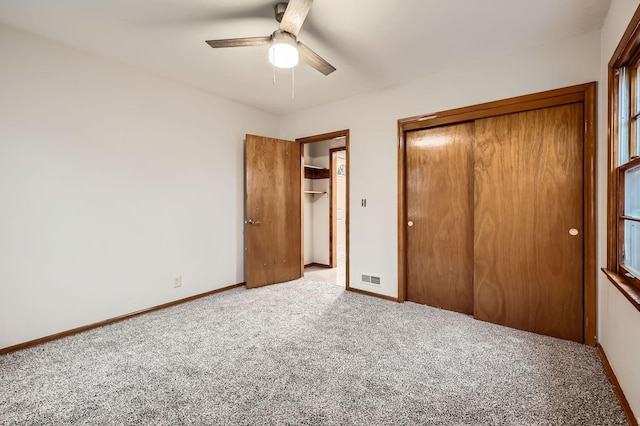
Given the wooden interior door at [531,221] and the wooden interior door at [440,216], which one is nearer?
the wooden interior door at [531,221]

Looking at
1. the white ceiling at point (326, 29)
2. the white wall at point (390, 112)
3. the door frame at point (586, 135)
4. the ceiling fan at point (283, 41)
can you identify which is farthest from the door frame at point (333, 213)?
the ceiling fan at point (283, 41)

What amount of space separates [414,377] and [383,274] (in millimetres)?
1607

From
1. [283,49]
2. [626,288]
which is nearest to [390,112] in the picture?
[283,49]

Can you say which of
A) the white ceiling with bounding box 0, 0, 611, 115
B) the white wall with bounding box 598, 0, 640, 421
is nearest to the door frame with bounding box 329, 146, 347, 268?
the white ceiling with bounding box 0, 0, 611, 115

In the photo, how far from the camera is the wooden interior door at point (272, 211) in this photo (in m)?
3.82

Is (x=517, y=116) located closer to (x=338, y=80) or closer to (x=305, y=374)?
(x=338, y=80)

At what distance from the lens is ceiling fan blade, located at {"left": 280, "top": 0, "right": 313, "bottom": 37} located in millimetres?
1682

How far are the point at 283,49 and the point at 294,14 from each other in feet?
0.84

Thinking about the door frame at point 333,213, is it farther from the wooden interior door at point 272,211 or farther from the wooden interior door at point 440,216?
the wooden interior door at point 440,216

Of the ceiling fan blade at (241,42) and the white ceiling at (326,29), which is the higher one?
the white ceiling at (326,29)

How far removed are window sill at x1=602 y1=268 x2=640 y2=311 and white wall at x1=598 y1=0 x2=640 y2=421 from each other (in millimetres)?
91

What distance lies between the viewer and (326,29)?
2227 millimetres

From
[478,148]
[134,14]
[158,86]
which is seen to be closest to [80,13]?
[134,14]

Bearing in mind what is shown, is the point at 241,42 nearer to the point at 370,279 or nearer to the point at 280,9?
the point at 280,9
